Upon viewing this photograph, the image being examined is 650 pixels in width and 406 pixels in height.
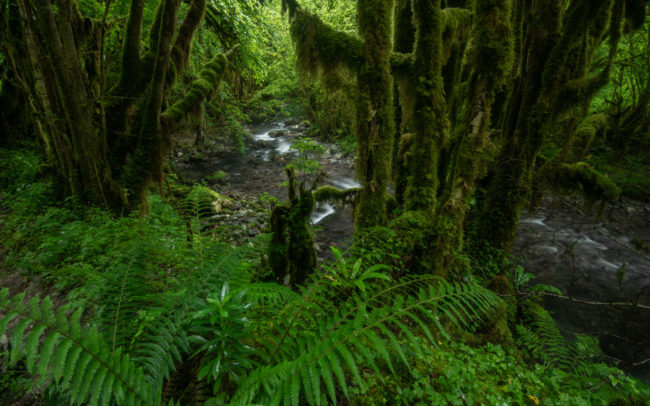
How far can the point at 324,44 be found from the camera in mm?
3537

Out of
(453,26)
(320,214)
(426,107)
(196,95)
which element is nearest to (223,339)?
(426,107)

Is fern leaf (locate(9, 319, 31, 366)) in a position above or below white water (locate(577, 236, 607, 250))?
above

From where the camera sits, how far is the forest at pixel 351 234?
1412 millimetres

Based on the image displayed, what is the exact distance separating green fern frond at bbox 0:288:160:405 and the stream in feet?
6.34

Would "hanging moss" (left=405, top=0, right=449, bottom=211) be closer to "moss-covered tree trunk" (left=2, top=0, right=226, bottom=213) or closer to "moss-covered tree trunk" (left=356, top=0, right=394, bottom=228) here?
"moss-covered tree trunk" (left=356, top=0, right=394, bottom=228)

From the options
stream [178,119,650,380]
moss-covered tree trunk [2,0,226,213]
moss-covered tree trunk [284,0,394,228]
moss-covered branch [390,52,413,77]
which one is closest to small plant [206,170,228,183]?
stream [178,119,650,380]

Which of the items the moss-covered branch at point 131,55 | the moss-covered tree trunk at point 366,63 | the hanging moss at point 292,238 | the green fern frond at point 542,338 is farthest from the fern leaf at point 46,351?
the moss-covered branch at point 131,55

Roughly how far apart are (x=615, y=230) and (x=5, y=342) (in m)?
13.9

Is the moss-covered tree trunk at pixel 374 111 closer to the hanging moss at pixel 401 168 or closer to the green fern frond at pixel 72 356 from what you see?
the hanging moss at pixel 401 168

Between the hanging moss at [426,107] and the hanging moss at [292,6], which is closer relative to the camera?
the hanging moss at [426,107]

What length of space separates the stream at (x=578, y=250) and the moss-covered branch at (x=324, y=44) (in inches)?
62.6

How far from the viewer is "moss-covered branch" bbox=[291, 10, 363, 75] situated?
3533mm

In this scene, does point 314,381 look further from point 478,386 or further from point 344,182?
point 344,182

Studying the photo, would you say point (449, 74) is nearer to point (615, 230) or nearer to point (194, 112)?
point (194, 112)
